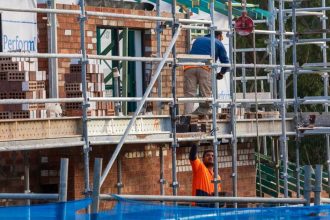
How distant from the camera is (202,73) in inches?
741

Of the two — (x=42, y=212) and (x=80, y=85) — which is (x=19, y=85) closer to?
(x=80, y=85)

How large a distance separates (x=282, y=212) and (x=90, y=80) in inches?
243

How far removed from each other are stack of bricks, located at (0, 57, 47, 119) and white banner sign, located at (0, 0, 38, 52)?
141cm

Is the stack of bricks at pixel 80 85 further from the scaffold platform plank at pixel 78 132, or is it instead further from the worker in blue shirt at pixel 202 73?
the worker in blue shirt at pixel 202 73

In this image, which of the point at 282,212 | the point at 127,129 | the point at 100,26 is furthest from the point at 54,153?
the point at 282,212


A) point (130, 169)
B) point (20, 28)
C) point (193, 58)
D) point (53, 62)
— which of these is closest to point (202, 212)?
point (193, 58)

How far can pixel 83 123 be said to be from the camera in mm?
15383

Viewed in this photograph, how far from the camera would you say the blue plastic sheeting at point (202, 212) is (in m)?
10.5

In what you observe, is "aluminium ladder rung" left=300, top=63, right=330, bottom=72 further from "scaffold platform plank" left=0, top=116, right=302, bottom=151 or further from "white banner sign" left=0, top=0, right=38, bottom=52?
"white banner sign" left=0, top=0, right=38, bottom=52

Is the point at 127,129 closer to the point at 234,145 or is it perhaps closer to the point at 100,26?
the point at 234,145

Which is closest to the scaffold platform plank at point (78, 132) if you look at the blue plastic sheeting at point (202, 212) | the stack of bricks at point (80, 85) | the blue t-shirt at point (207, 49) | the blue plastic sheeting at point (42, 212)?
the stack of bricks at point (80, 85)

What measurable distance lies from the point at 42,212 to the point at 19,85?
590 centimetres

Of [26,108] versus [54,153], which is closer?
[26,108]

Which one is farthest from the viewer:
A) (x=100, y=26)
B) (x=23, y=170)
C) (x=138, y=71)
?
(x=138, y=71)
